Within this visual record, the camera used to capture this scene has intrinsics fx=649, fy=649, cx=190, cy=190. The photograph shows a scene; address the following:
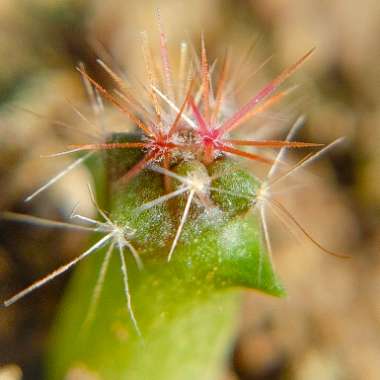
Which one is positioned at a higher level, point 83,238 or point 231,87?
point 231,87

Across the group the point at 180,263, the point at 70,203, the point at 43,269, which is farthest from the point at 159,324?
the point at 70,203

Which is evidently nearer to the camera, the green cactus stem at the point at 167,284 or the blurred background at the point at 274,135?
the green cactus stem at the point at 167,284

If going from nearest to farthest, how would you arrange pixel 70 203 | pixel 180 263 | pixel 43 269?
pixel 180 263
pixel 43 269
pixel 70 203

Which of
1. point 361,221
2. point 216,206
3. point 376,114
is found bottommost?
point 361,221

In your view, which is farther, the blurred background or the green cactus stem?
the blurred background

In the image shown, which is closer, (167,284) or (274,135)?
(167,284)

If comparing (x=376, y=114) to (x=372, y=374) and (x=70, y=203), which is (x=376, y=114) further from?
(x=70, y=203)

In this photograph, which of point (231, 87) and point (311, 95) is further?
point (311, 95)

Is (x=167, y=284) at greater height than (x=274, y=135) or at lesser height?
greater
